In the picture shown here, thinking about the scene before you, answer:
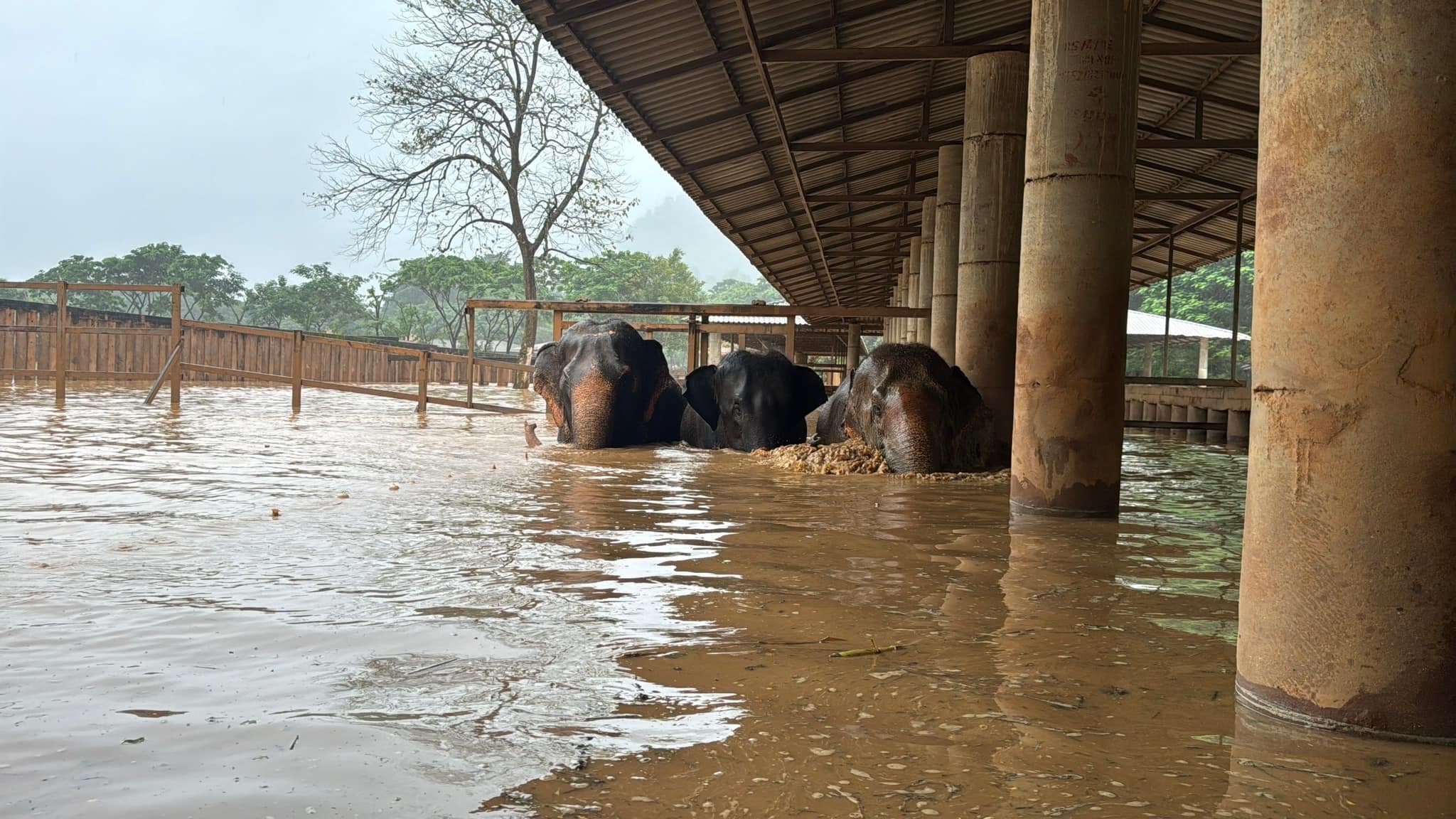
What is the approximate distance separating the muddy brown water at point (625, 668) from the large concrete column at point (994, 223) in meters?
5.30

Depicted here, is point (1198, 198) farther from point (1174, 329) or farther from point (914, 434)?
point (1174, 329)

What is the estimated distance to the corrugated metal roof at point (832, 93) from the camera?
1180cm

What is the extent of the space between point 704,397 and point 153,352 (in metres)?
20.3

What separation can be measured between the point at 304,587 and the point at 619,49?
851 centimetres

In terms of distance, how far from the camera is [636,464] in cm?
1066

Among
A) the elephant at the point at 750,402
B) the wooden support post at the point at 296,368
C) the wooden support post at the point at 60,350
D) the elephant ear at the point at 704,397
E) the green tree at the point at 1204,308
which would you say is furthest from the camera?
the green tree at the point at 1204,308

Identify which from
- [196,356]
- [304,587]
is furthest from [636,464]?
[196,356]

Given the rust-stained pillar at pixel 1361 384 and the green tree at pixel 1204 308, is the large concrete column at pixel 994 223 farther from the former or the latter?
the green tree at pixel 1204 308

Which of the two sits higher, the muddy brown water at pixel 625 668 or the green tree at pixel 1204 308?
the green tree at pixel 1204 308

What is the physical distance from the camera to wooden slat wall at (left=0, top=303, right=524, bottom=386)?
2603 cm

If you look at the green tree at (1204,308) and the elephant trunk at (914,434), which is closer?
the elephant trunk at (914,434)

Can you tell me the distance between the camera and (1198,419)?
68.1ft

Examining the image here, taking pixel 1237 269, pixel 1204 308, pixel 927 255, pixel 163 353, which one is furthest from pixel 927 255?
pixel 1204 308

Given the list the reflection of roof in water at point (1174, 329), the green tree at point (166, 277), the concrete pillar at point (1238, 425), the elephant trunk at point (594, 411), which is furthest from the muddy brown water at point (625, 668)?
the green tree at point (166, 277)
